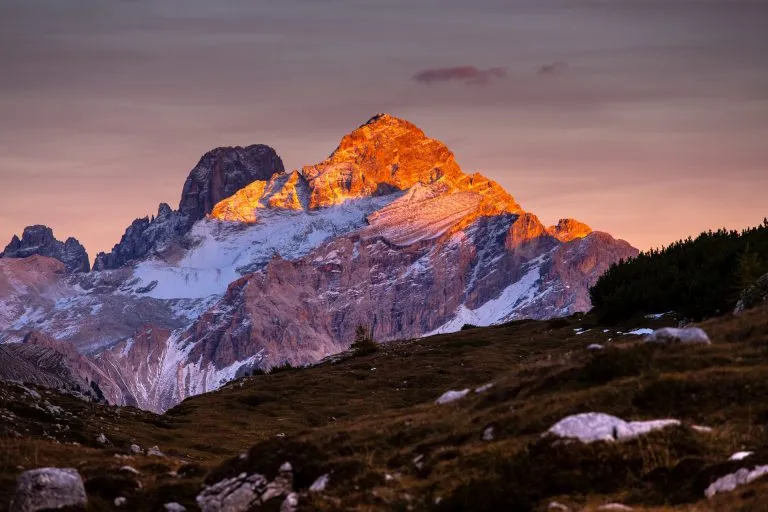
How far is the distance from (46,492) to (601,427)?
55.7ft

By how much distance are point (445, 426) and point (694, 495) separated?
44.2 feet

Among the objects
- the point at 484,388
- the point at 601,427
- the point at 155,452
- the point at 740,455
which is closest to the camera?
the point at 740,455

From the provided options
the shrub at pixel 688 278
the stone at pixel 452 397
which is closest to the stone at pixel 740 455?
the stone at pixel 452 397

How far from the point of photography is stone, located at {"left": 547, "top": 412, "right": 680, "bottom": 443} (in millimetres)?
31531

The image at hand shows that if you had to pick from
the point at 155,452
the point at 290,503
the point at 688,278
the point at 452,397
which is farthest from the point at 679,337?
the point at 688,278

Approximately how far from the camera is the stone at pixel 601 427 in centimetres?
3153

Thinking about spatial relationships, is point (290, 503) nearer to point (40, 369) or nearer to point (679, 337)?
point (679, 337)

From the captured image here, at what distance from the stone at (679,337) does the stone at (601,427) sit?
384 inches

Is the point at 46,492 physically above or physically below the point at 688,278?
below

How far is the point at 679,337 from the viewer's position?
1672 inches

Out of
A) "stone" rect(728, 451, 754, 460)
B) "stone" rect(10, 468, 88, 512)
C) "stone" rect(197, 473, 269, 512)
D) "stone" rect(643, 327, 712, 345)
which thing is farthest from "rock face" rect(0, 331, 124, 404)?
"stone" rect(728, 451, 754, 460)

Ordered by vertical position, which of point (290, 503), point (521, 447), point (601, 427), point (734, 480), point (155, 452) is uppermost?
point (601, 427)

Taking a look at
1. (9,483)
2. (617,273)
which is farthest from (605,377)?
(617,273)

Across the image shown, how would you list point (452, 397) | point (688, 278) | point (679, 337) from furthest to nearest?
point (688, 278), point (452, 397), point (679, 337)
